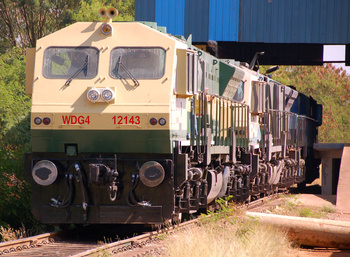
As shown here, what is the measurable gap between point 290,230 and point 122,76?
4.43 m

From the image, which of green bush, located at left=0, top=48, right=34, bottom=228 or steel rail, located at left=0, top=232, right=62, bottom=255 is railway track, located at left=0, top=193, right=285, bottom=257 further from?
green bush, located at left=0, top=48, right=34, bottom=228

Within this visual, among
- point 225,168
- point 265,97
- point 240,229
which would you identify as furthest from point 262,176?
point 240,229

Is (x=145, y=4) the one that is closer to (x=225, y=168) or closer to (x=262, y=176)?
(x=262, y=176)

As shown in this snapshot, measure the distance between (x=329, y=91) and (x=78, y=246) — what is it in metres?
54.2

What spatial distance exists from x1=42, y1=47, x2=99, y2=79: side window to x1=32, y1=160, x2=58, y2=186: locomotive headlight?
154 cm

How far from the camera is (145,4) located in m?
25.5

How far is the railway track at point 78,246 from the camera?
29.5 feet

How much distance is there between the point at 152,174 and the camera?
1009cm

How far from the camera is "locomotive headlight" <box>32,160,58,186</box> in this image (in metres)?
10.2

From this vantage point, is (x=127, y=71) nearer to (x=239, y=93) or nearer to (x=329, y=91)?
(x=239, y=93)

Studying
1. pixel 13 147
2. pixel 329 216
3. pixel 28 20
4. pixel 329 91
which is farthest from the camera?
pixel 329 91

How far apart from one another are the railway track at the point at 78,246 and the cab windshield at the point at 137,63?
9.08 ft

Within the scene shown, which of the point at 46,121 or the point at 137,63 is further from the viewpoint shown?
the point at 137,63

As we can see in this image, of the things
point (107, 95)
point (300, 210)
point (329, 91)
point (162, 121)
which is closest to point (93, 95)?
point (107, 95)
